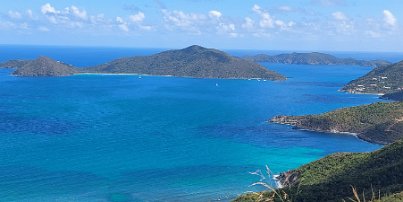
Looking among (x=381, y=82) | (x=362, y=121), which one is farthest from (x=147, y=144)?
(x=381, y=82)

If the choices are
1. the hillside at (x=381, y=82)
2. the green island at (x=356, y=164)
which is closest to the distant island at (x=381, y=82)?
the hillside at (x=381, y=82)

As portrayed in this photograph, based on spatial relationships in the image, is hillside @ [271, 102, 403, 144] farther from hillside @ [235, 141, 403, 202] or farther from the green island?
hillside @ [235, 141, 403, 202]

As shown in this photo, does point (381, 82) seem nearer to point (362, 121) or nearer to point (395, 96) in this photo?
point (395, 96)

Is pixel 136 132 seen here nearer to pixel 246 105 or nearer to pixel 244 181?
pixel 244 181

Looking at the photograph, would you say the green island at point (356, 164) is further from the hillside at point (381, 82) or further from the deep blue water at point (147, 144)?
the deep blue water at point (147, 144)

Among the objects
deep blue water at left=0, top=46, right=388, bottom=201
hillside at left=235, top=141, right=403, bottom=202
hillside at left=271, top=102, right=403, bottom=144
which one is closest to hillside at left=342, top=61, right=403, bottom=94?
deep blue water at left=0, top=46, right=388, bottom=201

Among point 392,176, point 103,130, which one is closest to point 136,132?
point 103,130
